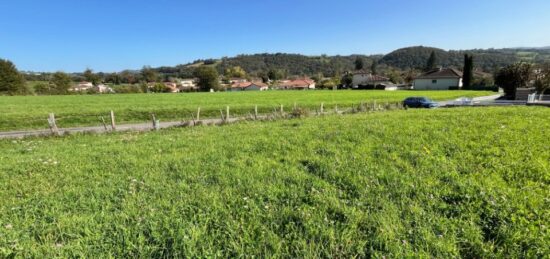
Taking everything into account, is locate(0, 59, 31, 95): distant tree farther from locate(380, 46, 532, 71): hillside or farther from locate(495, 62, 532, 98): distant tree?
locate(380, 46, 532, 71): hillside

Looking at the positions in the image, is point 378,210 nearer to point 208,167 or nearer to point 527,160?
point 208,167

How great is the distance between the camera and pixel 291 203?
12.8 ft

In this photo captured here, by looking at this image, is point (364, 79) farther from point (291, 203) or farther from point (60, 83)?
point (291, 203)

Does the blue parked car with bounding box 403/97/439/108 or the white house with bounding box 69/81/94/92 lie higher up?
the white house with bounding box 69/81/94/92

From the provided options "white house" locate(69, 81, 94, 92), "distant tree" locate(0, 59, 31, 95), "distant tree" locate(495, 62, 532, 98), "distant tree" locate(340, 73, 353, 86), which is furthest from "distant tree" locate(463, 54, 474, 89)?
"distant tree" locate(0, 59, 31, 95)

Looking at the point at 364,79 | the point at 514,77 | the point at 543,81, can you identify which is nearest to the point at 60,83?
the point at 364,79

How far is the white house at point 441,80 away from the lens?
80.3 m

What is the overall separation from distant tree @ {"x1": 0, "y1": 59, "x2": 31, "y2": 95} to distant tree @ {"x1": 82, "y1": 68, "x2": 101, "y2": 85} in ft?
Answer: 172

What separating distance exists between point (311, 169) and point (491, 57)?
21386 cm

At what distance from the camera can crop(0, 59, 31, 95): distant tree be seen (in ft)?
232

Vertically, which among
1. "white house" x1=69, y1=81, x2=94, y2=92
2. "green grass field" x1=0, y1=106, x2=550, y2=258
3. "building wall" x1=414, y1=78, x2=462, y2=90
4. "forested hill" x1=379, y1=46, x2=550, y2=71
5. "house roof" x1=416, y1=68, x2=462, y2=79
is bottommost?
"building wall" x1=414, y1=78, x2=462, y2=90

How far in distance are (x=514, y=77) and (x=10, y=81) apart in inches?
4203

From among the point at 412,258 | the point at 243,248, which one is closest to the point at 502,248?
the point at 412,258

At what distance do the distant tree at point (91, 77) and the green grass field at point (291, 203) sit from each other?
464 feet
